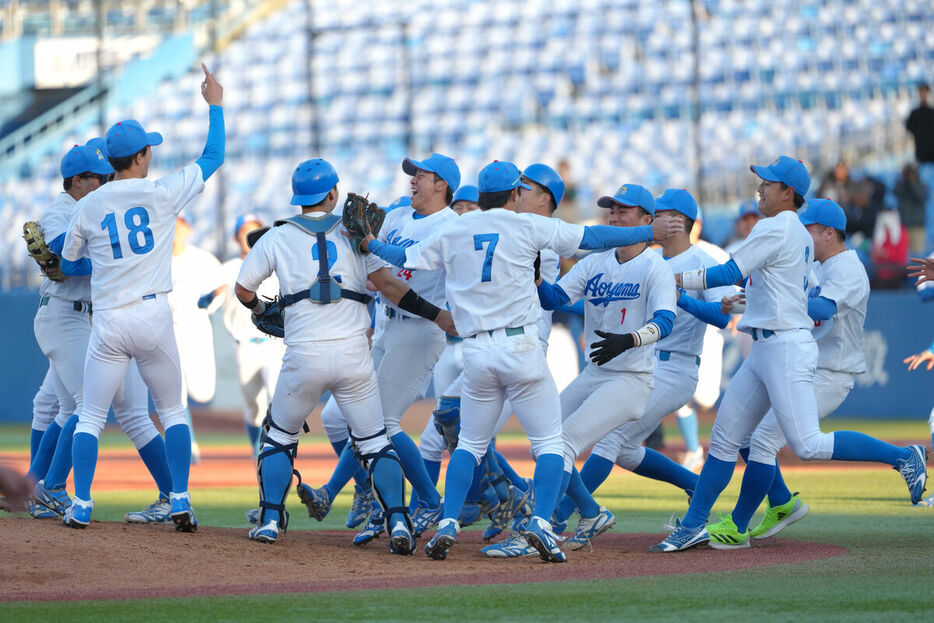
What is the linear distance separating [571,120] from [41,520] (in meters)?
20.9

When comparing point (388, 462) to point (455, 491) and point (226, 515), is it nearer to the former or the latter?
point (455, 491)

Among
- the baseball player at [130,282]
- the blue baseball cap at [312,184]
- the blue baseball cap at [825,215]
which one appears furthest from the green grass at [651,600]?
the blue baseball cap at [312,184]

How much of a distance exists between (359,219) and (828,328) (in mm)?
2745

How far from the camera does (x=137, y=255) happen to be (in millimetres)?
6773

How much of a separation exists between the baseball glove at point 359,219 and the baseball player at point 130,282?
3.29 feet

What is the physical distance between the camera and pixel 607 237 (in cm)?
621

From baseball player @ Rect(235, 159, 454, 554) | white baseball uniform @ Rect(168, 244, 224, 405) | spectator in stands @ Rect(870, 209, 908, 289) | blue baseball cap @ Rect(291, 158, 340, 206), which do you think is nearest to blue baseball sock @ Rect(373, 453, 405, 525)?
baseball player @ Rect(235, 159, 454, 554)

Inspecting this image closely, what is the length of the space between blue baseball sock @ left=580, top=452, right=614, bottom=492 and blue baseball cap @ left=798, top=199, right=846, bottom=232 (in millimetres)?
1767

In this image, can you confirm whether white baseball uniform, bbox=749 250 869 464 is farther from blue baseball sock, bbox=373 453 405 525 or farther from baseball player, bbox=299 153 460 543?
blue baseball sock, bbox=373 453 405 525

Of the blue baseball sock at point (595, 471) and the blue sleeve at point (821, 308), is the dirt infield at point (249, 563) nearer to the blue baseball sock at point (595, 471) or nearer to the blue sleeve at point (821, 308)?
the blue baseball sock at point (595, 471)

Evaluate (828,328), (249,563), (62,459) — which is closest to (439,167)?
(828,328)

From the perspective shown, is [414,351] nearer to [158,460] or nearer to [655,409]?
[655,409]

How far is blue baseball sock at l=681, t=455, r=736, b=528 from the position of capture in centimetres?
678

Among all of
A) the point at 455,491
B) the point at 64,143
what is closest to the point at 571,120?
the point at 64,143
